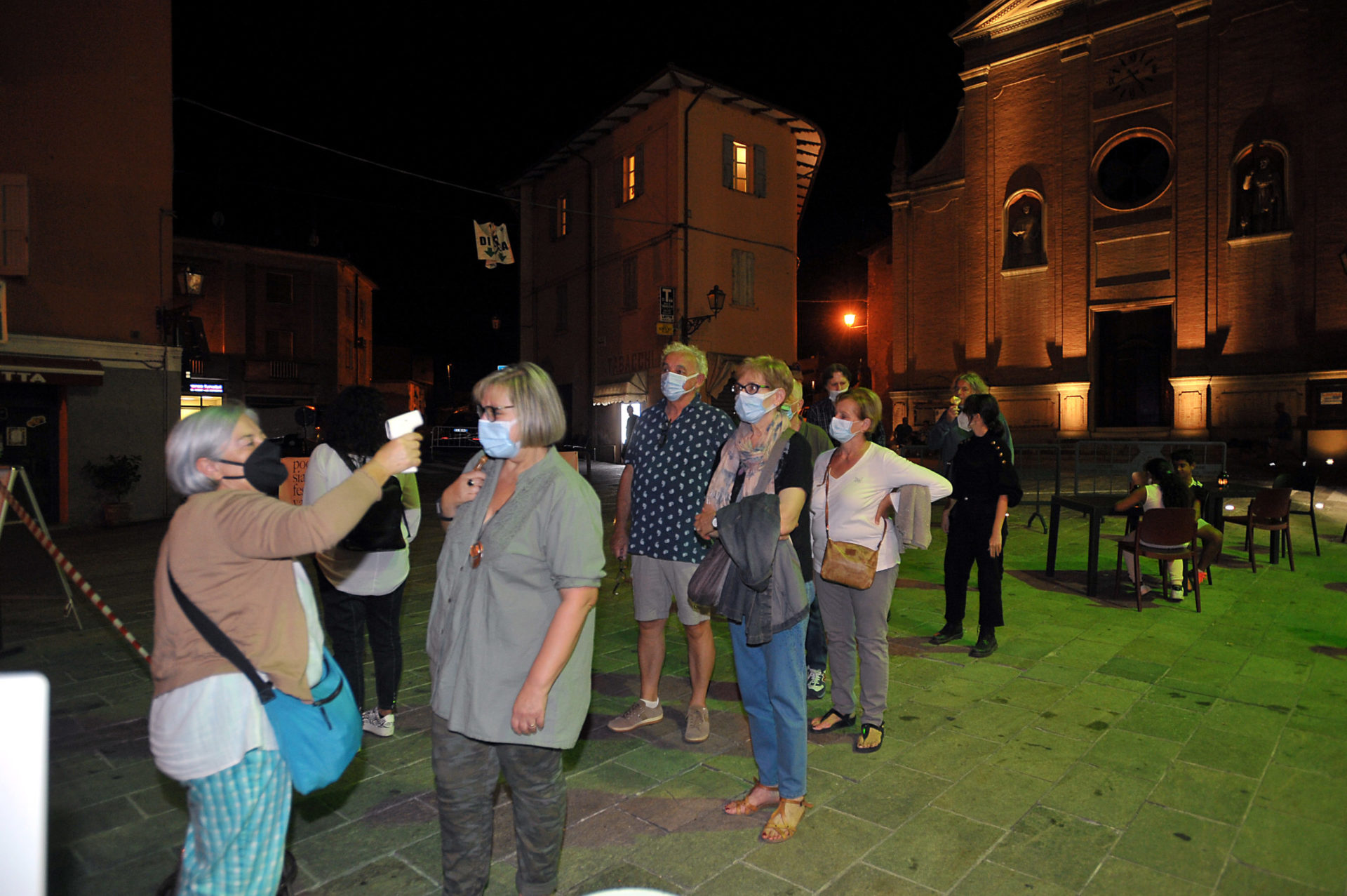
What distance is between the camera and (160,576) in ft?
6.55

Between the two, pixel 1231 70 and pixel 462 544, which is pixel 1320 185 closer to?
pixel 1231 70

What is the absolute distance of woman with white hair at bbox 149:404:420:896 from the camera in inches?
76.5

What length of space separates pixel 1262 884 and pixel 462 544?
3051mm

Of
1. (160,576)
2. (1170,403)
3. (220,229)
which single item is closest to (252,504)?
(160,576)

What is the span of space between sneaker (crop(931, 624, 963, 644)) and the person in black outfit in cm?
17

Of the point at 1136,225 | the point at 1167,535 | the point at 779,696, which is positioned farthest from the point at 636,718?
the point at 1136,225

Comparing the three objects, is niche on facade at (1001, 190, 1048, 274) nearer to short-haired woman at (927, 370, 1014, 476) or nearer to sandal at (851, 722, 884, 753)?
short-haired woman at (927, 370, 1014, 476)

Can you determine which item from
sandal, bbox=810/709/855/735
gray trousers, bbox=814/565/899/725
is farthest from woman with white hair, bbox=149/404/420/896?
sandal, bbox=810/709/855/735

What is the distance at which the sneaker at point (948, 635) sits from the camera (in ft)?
18.5

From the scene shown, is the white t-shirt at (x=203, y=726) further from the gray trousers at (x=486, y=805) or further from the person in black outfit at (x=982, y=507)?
the person in black outfit at (x=982, y=507)

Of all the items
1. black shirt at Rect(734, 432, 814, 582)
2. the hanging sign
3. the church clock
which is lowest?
black shirt at Rect(734, 432, 814, 582)

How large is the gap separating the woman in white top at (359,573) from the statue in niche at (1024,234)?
1044 inches

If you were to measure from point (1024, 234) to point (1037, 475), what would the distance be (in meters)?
16.5

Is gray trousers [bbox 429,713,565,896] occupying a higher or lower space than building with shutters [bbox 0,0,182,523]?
lower
